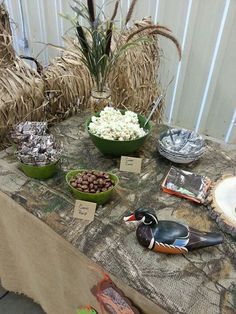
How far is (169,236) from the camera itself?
0.70 m

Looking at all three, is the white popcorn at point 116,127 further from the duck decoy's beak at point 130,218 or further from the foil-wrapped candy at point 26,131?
the duck decoy's beak at point 130,218

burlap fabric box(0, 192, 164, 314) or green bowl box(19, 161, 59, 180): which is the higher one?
green bowl box(19, 161, 59, 180)

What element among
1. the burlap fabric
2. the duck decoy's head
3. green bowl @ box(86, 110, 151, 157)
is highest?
green bowl @ box(86, 110, 151, 157)

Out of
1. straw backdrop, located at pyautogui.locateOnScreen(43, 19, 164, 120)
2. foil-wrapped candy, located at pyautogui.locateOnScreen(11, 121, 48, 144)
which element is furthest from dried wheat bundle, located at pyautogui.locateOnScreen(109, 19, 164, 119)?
foil-wrapped candy, located at pyautogui.locateOnScreen(11, 121, 48, 144)

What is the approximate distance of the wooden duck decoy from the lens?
2.26ft

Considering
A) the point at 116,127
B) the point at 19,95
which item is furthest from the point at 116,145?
the point at 19,95

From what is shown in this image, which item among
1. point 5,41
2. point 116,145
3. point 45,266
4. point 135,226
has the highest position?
point 5,41

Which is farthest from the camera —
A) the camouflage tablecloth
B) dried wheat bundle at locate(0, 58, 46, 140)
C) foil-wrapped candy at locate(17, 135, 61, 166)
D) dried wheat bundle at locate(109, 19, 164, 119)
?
dried wheat bundle at locate(109, 19, 164, 119)

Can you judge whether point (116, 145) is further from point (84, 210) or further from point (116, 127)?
point (84, 210)

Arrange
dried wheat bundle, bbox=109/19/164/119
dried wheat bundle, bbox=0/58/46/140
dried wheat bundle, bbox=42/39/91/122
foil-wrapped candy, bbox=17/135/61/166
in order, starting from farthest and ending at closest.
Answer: dried wheat bundle, bbox=109/19/164/119
dried wheat bundle, bbox=42/39/91/122
dried wheat bundle, bbox=0/58/46/140
foil-wrapped candy, bbox=17/135/61/166

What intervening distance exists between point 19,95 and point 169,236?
774mm

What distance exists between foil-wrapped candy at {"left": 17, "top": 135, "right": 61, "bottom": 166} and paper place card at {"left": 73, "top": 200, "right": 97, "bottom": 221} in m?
0.19

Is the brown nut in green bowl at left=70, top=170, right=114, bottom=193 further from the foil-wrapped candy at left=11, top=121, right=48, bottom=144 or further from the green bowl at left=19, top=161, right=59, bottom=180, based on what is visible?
the foil-wrapped candy at left=11, top=121, right=48, bottom=144

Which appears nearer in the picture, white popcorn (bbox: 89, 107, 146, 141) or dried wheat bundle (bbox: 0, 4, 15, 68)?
white popcorn (bbox: 89, 107, 146, 141)
